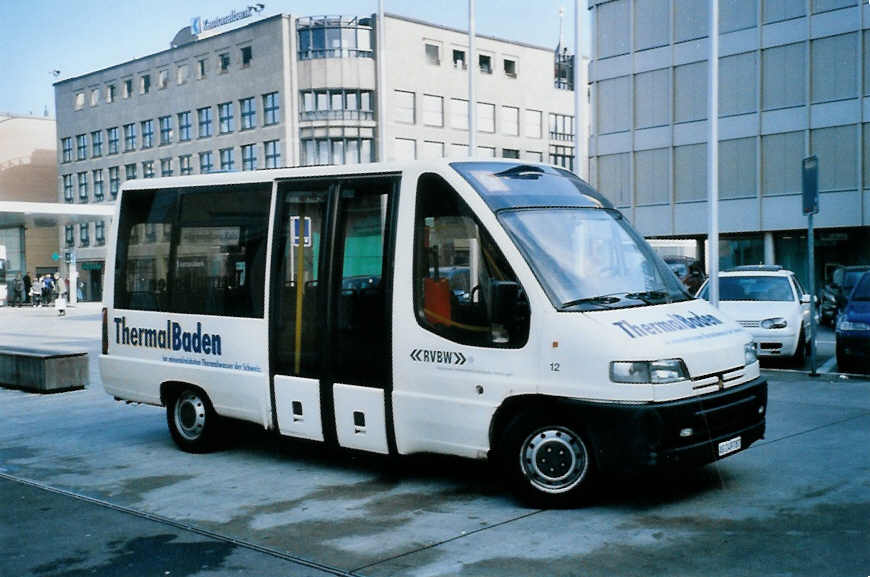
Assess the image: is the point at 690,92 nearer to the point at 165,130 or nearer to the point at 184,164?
the point at 184,164

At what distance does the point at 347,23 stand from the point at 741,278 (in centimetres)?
4953

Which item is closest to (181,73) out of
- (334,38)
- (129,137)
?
(129,137)

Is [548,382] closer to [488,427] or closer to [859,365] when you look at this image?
[488,427]

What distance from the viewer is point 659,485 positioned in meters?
7.02

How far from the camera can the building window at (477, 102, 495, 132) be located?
6806 cm

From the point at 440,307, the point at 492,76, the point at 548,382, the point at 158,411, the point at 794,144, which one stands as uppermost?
the point at 492,76

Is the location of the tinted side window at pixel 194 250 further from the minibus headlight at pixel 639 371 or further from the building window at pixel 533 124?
the building window at pixel 533 124

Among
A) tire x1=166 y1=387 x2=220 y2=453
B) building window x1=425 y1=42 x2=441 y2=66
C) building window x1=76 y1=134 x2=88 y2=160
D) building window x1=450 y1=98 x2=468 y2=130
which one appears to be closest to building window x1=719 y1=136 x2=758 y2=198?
building window x1=450 y1=98 x2=468 y2=130

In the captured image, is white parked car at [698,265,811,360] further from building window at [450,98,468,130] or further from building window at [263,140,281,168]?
building window at [450,98,468,130]

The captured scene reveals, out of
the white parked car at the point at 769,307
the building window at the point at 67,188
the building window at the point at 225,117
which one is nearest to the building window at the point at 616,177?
the white parked car at the point at 769,307

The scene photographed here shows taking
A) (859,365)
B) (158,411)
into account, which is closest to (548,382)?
(158,411)

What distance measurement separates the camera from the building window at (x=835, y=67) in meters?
35.9

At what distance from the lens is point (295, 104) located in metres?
62.3

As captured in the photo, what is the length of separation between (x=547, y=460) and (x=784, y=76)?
3520 centimetres
